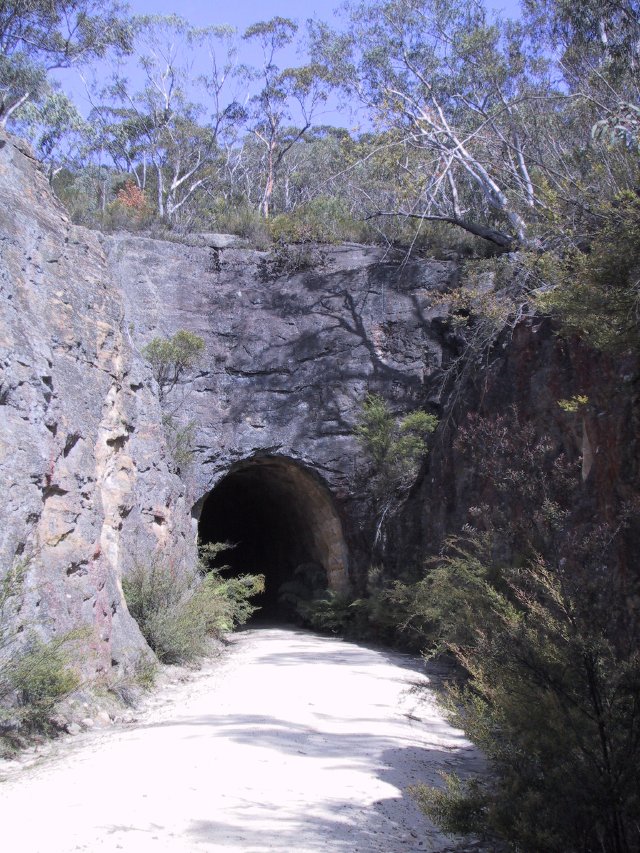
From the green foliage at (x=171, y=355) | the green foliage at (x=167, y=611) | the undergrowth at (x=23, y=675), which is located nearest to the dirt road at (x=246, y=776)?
the undergrowth at (x=23, y=675)

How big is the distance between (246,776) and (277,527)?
14.9 meters

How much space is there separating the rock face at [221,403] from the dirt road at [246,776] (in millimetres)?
1369

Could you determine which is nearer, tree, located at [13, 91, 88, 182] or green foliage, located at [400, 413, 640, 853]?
green foliage, located at [400, 413, 640, 853]

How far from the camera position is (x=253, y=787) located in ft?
13.9

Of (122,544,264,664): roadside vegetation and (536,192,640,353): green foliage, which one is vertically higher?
(536,192,640,353): green foliage

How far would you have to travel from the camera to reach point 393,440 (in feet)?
45.8

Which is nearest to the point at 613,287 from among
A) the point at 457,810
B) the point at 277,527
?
the point at 457,810

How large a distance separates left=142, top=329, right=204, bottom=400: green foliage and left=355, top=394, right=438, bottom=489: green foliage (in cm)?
347

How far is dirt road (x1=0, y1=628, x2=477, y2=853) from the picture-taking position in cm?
351

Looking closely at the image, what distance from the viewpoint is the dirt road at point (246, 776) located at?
351 centimetres

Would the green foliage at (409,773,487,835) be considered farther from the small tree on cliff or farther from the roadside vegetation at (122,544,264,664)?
the small tree on cliff

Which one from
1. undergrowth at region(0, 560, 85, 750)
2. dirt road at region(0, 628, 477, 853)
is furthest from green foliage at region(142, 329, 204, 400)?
undergrowth at region(0, 560, 85, 750)

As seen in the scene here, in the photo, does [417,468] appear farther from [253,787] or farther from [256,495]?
[253,787]

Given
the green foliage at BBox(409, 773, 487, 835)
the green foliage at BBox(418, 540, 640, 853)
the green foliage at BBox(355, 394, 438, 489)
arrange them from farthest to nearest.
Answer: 1. the green foliage at BBox(355, 394, 438, 489)
2. the green foliage at BBox(409, 773, 487, 835)
3. the green foliage at BBox(418, 540, 640, 853)
